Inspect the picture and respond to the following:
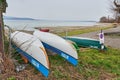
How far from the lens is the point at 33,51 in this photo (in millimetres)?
5559

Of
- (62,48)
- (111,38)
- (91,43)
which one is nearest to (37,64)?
(62,48)

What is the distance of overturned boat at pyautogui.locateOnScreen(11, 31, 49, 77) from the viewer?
5.14 meters

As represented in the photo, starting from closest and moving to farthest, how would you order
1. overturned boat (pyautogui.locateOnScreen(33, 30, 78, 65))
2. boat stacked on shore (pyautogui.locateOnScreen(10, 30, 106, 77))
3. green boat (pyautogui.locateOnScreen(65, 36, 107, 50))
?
boat stacked on shore (pyautogui.locateOnScreen(10, 30, 106, 77)), overturned boat (pyautogui.locateOnScreen(33, 30, 78, 65)), green boat (pyautogui.locateOnScreen(65, 36, 107, 50))

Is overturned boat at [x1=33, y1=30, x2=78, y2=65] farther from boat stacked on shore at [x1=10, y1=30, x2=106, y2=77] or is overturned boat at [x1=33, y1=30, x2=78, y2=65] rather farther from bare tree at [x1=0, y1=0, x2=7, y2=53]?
bare tree at [x1=0, y1=0, x2=7, y2=53]

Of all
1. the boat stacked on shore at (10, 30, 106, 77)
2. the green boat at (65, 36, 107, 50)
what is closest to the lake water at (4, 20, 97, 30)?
the boat stacked on shore at (10, 30, 106, 77)

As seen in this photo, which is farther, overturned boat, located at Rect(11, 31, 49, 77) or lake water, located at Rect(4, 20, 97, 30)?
lake water, located at Rect(4, 20, 97, 30)

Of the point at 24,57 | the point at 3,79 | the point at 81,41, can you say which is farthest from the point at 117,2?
the point at 3,79

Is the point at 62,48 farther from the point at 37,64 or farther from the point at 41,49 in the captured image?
the point at 37,64

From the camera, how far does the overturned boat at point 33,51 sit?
5.14 metres

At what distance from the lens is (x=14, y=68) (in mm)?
5438

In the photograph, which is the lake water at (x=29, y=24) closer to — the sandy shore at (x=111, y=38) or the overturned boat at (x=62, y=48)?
the overturned boat at (x=62, y=48)

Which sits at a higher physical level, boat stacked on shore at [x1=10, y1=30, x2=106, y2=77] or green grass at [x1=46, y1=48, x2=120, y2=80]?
boat stacked on shore at [x1=10, y1=30, x2=106, y2=77]

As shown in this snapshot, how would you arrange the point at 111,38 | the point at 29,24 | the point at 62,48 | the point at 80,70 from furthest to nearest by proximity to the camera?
the point at 111,38
the point at 29,24
the point at 62,48
the point at 80,70

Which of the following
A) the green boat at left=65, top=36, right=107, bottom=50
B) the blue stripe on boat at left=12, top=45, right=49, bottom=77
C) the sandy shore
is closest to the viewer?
the blue stripe on boat at left=12, top=45, right=49, bottom=77
